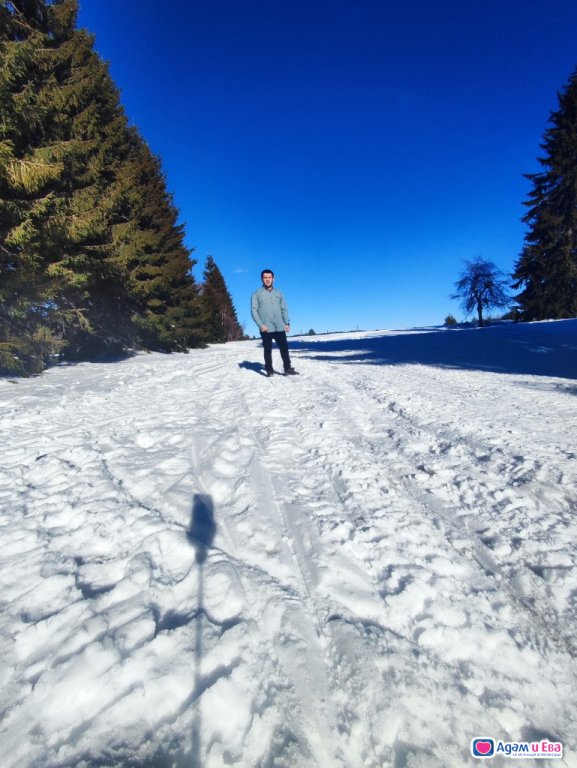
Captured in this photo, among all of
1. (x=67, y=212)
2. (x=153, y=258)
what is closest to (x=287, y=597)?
(x=67, y=212)

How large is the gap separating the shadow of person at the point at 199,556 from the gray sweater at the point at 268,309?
15.6ft

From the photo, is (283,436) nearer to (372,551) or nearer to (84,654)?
(372,551)

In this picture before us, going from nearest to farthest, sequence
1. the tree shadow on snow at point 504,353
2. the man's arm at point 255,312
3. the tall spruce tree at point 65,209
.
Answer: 1. the tall spruce tree at point 65,209
2. the man's arm at point 255,312
3. the tree shadow on snow at point 504,353

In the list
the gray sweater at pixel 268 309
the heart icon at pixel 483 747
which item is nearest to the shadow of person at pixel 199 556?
the heart icon at pixel 483 747

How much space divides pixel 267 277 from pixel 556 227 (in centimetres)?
2417

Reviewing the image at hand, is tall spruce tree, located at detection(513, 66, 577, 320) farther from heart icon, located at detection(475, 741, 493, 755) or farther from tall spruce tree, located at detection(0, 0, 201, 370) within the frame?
heart icon, located at detection(475, 741, 493, 755)

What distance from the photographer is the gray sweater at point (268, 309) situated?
655cm

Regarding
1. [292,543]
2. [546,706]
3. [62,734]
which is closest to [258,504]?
[292,543]

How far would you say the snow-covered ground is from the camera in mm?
994

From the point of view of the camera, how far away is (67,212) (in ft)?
20.6

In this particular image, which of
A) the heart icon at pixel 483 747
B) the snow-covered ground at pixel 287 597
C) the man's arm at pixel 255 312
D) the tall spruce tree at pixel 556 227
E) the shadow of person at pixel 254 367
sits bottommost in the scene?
the heart icon at pixel 483 747

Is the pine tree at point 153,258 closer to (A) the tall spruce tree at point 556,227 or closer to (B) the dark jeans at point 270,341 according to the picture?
(B) the dark jeans at point 270,341

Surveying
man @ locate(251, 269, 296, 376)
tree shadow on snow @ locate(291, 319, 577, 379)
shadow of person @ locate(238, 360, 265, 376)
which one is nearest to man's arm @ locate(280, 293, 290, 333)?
man @ locate(251, 269, 296, 376)

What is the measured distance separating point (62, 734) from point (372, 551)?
1350 millimetres
